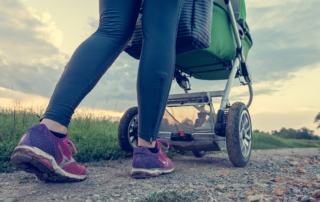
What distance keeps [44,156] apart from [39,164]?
0.04m

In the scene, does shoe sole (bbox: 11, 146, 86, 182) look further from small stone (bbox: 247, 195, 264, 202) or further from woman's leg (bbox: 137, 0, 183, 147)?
small stone (bbox: 247, 195, 264, 202)

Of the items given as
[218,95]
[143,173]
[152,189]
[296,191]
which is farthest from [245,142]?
[152,189]

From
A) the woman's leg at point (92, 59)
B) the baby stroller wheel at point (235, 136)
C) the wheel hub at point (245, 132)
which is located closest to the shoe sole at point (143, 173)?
the woman's leg at point (92, 59)

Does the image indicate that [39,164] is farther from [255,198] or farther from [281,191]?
[281,191]

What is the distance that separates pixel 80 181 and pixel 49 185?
16cm

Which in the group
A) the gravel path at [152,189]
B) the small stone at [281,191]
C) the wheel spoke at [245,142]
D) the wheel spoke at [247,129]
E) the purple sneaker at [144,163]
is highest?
the wheel spoke at [247,129]

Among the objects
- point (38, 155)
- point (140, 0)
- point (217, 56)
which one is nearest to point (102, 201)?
point (38, 155)

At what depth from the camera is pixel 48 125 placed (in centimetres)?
115

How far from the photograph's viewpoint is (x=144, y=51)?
1287 mm

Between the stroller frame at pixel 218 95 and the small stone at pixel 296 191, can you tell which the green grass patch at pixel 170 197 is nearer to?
the small stone at pixel 296 191

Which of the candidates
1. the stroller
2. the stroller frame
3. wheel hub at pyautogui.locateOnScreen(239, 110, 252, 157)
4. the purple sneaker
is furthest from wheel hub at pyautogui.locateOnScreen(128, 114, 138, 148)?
wheel hub at pyautogui.locateOnScreen(239, 110, 252, 157)

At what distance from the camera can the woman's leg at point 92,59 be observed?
1146 mm

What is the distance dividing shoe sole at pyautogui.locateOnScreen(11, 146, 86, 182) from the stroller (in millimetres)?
1002

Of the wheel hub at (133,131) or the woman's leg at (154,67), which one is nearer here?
the woman's leg at (154,67)
